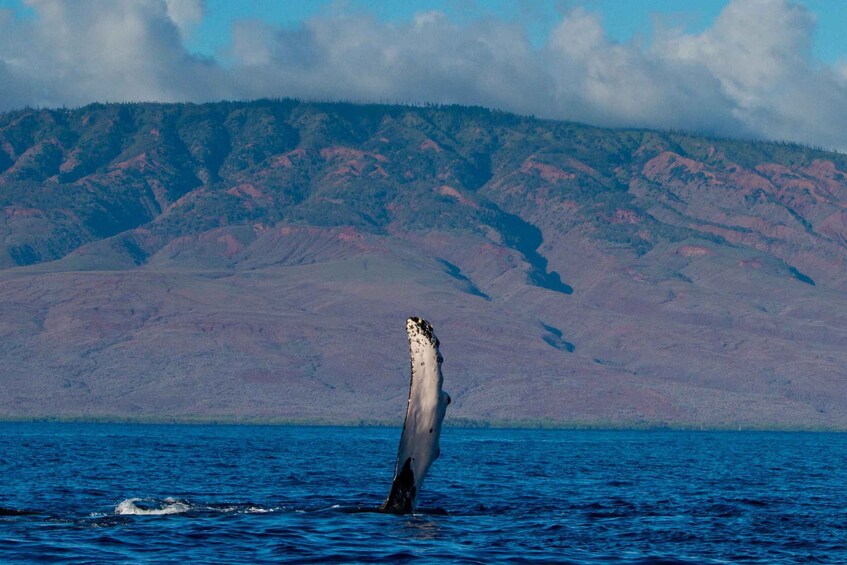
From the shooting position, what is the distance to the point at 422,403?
2731cm

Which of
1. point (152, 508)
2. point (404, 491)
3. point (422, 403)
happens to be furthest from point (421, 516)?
point (422, 403)

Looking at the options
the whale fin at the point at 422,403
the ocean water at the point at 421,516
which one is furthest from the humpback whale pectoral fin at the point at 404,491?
the ocean water at the point at 421,516

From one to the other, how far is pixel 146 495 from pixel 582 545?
21433mm

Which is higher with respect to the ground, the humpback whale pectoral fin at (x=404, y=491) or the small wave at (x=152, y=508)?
the humpback whale pectoral fin at (x=404, y=491)

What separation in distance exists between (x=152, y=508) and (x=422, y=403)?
54.3ft

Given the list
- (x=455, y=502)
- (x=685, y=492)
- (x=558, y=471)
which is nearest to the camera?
(x=455, y=502)

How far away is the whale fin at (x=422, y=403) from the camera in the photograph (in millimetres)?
26656

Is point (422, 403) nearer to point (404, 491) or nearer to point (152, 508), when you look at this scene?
point (404, 491)

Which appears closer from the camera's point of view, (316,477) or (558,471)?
(316,477)

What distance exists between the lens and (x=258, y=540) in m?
33.8

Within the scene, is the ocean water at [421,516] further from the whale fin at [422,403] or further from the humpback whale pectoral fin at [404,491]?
the whale fin at [422,403]

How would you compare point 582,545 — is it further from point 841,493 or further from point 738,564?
point 841,493

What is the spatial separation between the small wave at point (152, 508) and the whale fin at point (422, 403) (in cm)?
1267

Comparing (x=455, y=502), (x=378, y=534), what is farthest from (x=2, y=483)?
(x=378, y=534)
